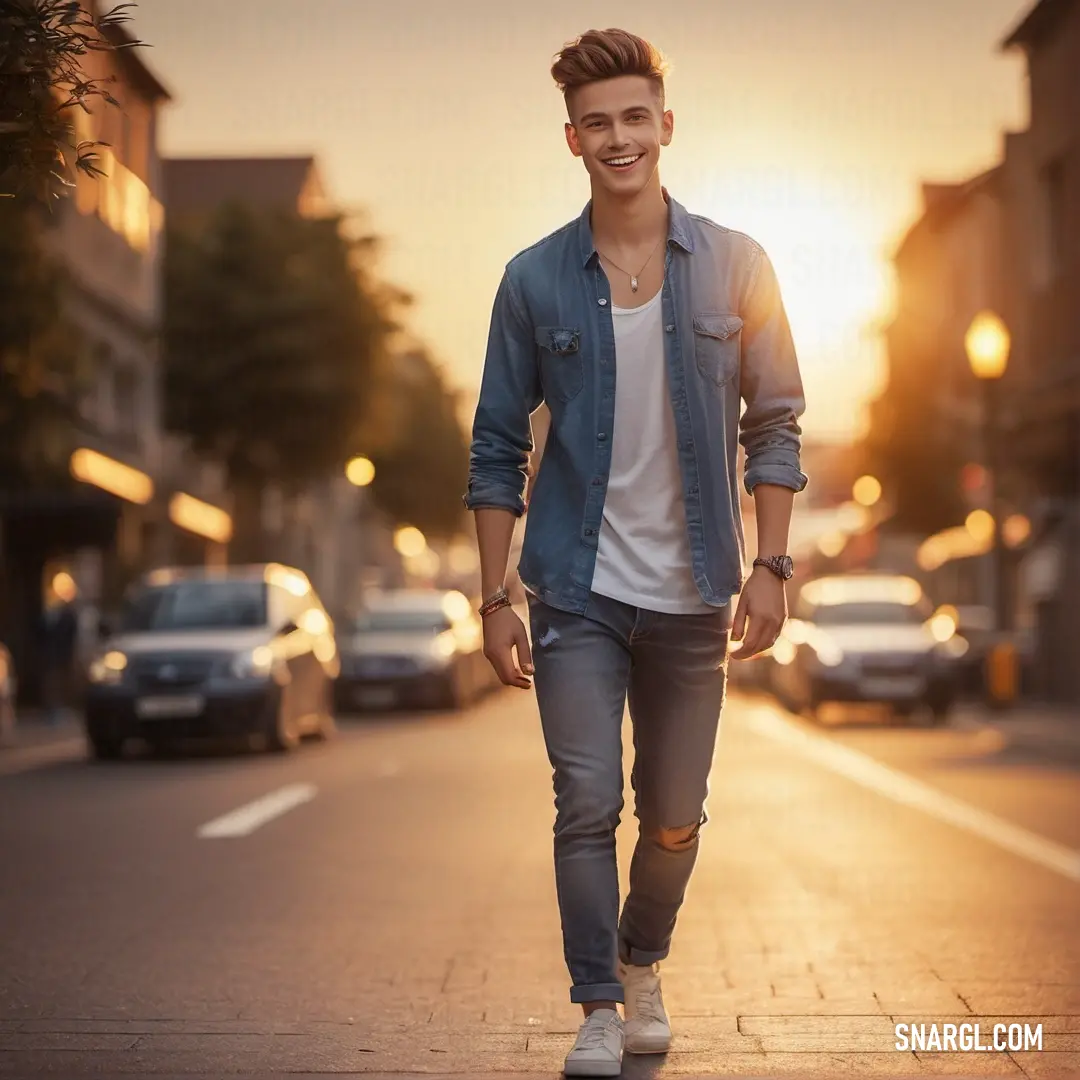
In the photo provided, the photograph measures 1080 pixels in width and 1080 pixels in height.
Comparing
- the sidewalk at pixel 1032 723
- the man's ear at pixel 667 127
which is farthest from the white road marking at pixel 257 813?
the sidewalk at pixel 1032 723

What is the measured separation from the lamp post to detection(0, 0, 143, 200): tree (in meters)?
20.8

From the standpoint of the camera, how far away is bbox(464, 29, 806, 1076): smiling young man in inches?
210

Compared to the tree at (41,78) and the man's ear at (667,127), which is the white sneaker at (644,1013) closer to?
the man's ear at (667,127)

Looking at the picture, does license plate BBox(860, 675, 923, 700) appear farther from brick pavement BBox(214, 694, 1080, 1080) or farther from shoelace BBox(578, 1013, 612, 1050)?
shoelace BBox(578, 1013, 612, 1050)

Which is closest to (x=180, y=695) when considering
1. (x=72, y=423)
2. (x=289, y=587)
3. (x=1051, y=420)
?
(x=289, y=587)

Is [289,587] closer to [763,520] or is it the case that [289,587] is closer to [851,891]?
[851,891]

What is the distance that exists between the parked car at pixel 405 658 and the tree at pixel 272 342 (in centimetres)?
1911

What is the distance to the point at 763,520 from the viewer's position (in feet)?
18.0

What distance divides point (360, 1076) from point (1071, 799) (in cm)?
Answer: 1030

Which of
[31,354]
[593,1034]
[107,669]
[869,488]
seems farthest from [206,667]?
[869,488]

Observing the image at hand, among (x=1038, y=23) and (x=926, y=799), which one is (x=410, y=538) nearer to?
(x=1038, y=23)

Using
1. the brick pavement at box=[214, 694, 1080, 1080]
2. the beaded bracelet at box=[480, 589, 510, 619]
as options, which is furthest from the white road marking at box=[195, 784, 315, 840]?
the beaded bracelet at box=[480, 589, 510, 619]

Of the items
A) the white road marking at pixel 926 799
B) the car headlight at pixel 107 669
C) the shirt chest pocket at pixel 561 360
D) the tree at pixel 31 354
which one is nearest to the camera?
the shirt chest pocket at pixel 561 360

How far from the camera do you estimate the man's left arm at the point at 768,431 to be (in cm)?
543
